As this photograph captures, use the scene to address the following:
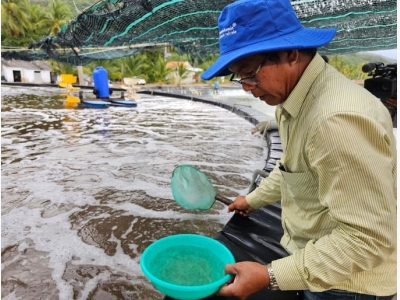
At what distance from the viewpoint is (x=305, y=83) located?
1.04 m

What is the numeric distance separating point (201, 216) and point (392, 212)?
6.97 ft

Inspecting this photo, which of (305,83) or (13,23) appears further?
(13,23)

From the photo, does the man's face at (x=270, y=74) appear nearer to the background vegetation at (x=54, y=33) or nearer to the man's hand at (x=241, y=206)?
the man's hand at (x=241, y=206)

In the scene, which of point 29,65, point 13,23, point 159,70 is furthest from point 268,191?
point 13,23

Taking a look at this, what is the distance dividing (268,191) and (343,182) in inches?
34.0

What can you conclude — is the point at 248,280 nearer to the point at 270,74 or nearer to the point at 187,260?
the point at 187,260

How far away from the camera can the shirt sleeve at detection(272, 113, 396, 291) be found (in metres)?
0.85

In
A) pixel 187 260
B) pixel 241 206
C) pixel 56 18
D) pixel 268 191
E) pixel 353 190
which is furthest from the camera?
pixel 56 18

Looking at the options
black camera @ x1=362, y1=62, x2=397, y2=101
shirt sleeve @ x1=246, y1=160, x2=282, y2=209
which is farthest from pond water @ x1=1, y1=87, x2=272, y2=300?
black camera @ x1=362, y1=62, x2=397, y2=101

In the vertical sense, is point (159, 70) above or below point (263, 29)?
below

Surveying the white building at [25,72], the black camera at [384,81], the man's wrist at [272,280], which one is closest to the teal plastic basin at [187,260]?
the man's wrist at [272,280]

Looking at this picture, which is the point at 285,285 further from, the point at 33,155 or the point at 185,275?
the point at 33,155

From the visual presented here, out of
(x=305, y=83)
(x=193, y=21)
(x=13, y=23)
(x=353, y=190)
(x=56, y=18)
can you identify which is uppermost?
(x=56, y=18)

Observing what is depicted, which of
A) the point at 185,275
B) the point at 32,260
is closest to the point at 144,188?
the point at 32,260
